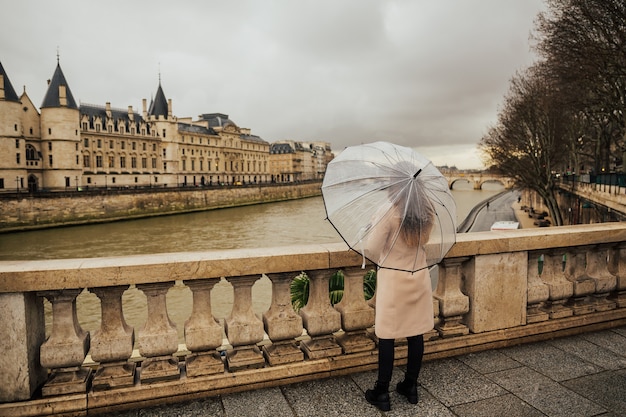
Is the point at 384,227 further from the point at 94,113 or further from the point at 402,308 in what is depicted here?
the point at 94,113

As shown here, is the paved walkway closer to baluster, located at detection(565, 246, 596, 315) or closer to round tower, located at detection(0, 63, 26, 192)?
baluster, located at detection(565, 246, 596, 315)

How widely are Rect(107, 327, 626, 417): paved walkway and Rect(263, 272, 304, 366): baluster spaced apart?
0.20m

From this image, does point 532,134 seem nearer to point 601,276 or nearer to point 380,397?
point 601,276

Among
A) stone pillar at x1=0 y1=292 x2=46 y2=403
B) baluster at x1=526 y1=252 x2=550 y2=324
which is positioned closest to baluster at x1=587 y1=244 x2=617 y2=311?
baluster at x1=526 y1=252 x2=550 y2=324

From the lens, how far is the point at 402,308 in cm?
261

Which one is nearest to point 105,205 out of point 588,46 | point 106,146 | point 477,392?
point 106,146

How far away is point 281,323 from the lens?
117 inches

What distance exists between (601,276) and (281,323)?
2996 mm

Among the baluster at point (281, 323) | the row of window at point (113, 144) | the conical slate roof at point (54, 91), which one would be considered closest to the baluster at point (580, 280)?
the baluster at point (281, 323)

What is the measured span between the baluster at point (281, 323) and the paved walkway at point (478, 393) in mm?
195

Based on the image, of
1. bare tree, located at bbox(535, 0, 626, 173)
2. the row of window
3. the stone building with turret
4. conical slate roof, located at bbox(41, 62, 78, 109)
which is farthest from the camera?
the row of window

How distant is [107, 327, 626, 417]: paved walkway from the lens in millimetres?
2600

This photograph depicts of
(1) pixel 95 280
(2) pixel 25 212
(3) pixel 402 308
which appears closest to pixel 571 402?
(3) pixel 402 308

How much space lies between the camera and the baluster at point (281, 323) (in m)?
2.96
